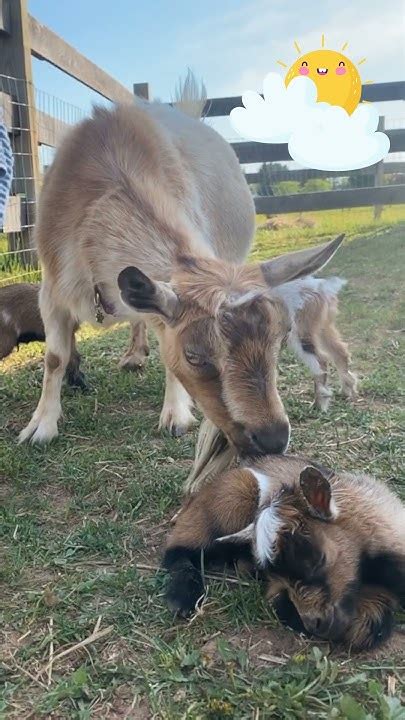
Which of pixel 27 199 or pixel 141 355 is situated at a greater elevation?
pixel 27 199

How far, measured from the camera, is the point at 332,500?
80.5 inches

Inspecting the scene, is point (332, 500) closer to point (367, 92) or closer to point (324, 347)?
point (324, 347)

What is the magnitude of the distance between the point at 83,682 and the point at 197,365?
3.47ft

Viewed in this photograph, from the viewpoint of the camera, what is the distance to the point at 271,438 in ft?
7.44

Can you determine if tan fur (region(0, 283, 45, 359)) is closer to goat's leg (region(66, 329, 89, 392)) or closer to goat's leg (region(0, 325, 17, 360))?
goat's leg (region(0, 325, 17, 360))

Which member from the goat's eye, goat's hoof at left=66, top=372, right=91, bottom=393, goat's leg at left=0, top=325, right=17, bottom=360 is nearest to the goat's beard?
the goat's eye

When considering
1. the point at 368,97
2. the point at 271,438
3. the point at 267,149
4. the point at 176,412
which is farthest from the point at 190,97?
the point at 271,438

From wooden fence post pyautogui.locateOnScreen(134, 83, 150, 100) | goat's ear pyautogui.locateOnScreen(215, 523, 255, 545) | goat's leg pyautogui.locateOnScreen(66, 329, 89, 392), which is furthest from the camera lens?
wooden fence post pyautogui.locateOnScreen(134, 83, 150, 100)

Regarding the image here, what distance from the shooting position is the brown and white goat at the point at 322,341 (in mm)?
2926

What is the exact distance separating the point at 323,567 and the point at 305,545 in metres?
0.07

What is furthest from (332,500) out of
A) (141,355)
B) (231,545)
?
(141,355)

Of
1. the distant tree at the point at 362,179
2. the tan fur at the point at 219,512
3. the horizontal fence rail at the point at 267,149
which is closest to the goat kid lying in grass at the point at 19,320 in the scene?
the horizontal fence rail at the point at 267,149

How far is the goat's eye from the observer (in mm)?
2391

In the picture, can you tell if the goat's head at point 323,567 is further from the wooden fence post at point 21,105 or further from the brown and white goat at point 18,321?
the wooden fence post at point 21,105
